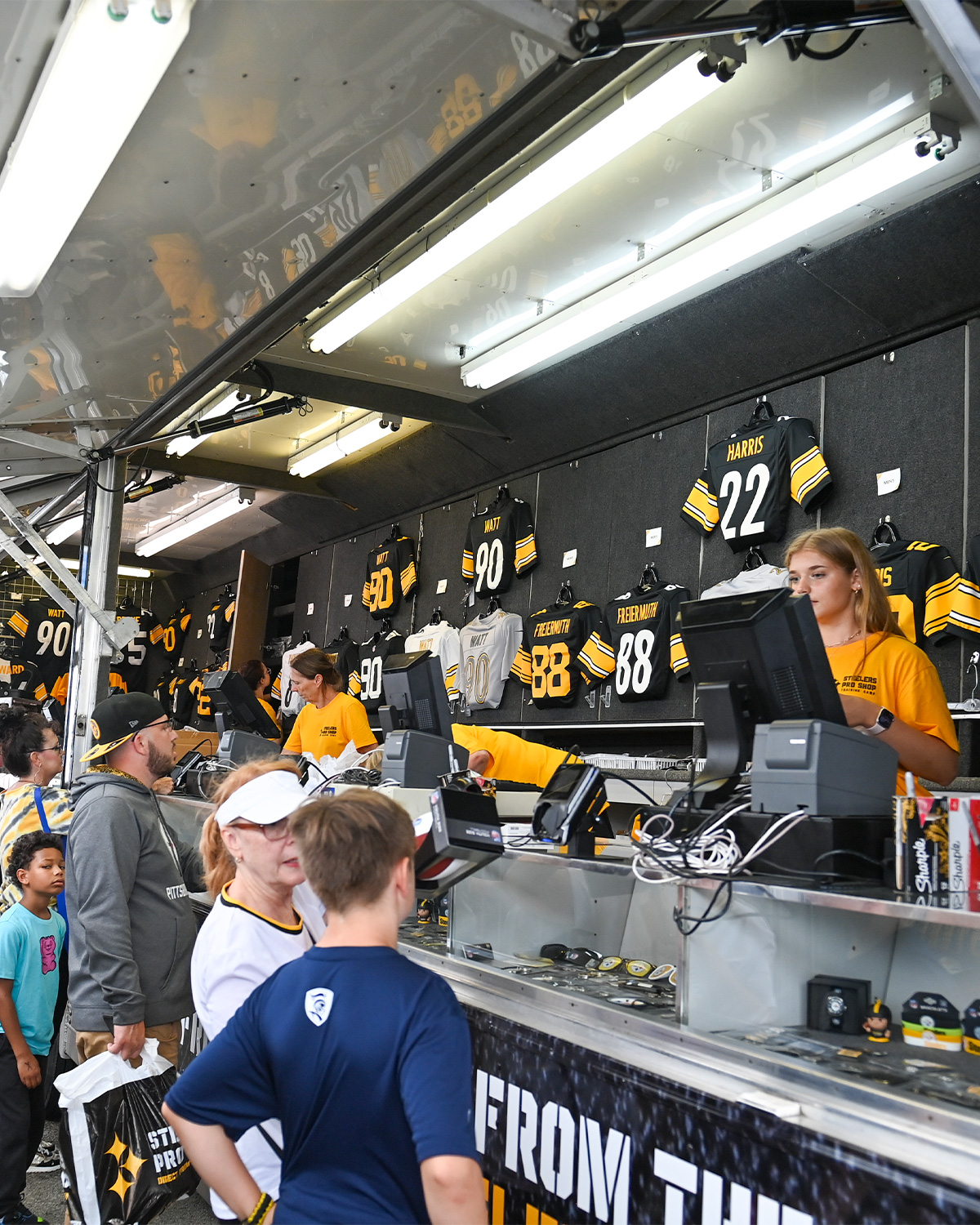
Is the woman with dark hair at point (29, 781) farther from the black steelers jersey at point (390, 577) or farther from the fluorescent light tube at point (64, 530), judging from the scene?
the fluorescent light tube at point (64, 530)

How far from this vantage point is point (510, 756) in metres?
3.90

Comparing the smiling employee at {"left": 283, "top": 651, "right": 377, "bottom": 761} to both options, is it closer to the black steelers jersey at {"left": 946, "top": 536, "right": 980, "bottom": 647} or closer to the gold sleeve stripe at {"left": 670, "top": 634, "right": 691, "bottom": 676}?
the gold sleeve stripe at {"left": 670, "top": 634, "right": 691, "bottom": 676}

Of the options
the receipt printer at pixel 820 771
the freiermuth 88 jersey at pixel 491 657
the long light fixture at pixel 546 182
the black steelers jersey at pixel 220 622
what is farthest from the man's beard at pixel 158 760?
the black steelers jersey at pixel 220 622

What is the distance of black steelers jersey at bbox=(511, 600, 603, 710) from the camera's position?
6652mm

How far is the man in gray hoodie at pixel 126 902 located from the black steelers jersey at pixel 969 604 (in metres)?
3.15

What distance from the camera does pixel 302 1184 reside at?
149 cm

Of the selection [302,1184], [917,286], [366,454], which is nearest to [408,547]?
[366,454]

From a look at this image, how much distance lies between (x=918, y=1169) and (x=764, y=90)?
360 centimetres

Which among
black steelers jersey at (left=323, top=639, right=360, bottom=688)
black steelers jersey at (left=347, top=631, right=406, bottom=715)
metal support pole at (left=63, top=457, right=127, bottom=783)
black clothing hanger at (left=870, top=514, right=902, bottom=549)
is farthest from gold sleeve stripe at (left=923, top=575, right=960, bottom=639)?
black steelers jersey at (left=323, top=639, right=360, bottom=688)

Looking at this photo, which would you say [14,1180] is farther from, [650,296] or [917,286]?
[917,286]

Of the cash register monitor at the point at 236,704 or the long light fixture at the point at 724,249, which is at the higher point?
the long light fixture at the point at 724,249

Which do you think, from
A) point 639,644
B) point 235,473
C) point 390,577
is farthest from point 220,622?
point 639,644

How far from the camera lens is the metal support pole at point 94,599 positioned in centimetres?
620

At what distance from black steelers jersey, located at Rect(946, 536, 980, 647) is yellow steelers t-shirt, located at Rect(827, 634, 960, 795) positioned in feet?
6.36
